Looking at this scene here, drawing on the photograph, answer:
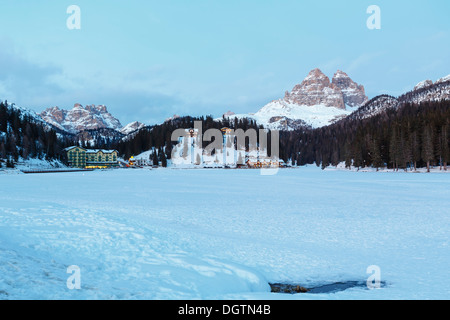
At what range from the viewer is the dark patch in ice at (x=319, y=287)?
835 cm

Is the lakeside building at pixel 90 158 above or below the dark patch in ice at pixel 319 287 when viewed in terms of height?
above

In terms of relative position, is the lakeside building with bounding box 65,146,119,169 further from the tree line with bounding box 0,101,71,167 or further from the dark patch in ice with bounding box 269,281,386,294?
the dark patch in ice with bounding box 269,281,386,294

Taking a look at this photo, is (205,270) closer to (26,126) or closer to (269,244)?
(269,244)

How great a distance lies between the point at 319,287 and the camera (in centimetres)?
864

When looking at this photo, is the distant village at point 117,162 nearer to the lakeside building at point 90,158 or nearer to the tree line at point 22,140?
the lakeside building at point 90,158

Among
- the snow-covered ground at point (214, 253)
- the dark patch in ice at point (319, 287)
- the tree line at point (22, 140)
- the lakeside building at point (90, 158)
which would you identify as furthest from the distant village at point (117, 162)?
the dark patch in ice at point (319, 287)

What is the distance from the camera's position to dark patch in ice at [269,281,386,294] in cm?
835

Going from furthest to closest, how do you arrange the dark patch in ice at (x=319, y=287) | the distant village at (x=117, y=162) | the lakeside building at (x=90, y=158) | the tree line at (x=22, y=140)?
the distant village at (x=117, y=162) < the lakeside building at (x=90, y=158) < the tree line at (x=22, y=140) < the dark patch in ice at (x=319, y=287)

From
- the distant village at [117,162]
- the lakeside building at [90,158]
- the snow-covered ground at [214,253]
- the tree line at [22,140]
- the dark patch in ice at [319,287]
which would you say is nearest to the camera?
the snow-covered ground at [214,253]

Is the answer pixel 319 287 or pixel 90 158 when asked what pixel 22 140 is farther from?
pixel 319 287

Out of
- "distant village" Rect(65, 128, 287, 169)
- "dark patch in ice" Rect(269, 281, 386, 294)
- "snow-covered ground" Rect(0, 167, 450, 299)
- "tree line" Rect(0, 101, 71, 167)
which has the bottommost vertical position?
"dark patch in ice" Rect(269, 281, 386, 294)

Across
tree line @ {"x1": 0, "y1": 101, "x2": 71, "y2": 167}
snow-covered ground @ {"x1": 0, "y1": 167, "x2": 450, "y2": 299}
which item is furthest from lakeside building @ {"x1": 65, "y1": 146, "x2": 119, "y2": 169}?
snow-covered ground @ {"x1": 0, "y1": 167, "x2": 450, "y2": 299}
